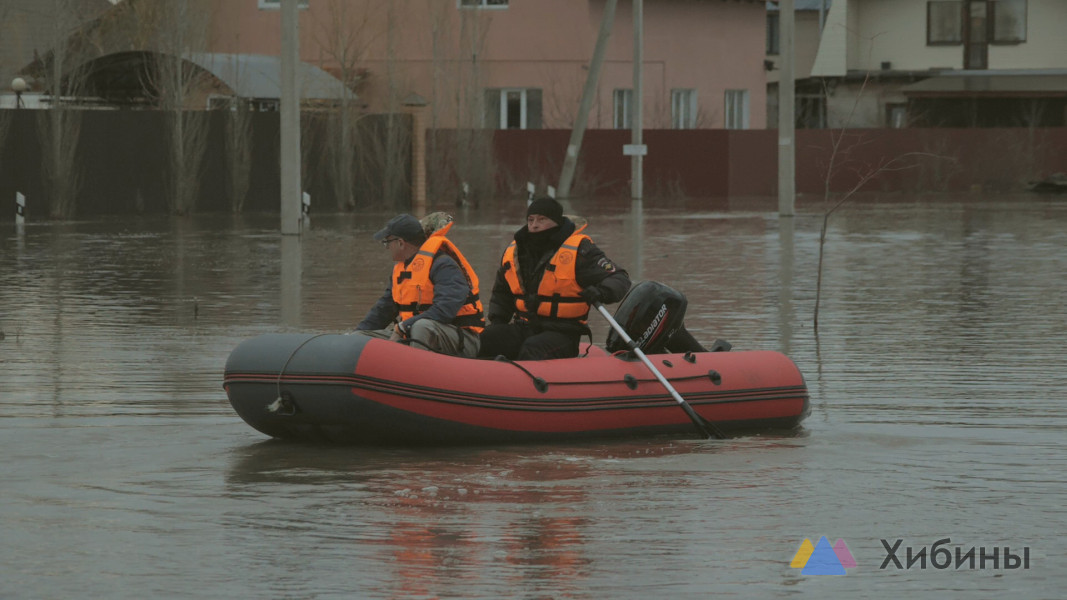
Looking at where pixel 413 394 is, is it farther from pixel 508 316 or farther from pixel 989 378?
pixel 989 378

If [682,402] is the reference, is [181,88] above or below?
above

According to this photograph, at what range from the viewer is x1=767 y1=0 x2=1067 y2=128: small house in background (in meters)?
60.5

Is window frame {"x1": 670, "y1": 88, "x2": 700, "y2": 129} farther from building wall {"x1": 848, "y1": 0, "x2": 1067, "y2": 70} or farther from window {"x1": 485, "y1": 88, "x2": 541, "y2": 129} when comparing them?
building wall {"x1": 848, "y1": 0, "x2": 1067, "y2": 70}

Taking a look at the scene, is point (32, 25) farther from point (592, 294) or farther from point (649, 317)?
point (592, 294)

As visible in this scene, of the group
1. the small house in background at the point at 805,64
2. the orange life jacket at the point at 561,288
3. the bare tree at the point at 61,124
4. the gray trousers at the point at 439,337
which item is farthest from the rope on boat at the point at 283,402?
the small house in background at the point at 805,64

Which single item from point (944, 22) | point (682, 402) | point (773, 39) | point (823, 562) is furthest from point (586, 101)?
point (823, 562)

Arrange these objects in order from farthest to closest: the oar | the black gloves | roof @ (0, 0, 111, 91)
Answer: roof @ (0, 0, 111, 91)
the black gloves
the oar

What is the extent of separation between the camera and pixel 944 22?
61656 mm

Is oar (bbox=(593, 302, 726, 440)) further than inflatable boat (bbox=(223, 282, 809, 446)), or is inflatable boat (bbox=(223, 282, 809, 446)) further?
oar (bbox=(593, 302, 726, 440))

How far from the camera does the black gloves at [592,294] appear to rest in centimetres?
1059

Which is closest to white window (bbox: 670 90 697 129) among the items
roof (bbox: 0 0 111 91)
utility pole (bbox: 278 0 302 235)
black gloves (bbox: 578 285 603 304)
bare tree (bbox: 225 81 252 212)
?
roof (bbox: 0 0 111 91)

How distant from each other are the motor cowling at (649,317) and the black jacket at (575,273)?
0.20 meters

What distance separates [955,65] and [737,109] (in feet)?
30.8

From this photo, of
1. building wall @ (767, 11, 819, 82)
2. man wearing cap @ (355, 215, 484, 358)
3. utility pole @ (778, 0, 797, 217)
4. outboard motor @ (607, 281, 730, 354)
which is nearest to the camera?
man wearing cap @ (355, 215, 484, 358)
